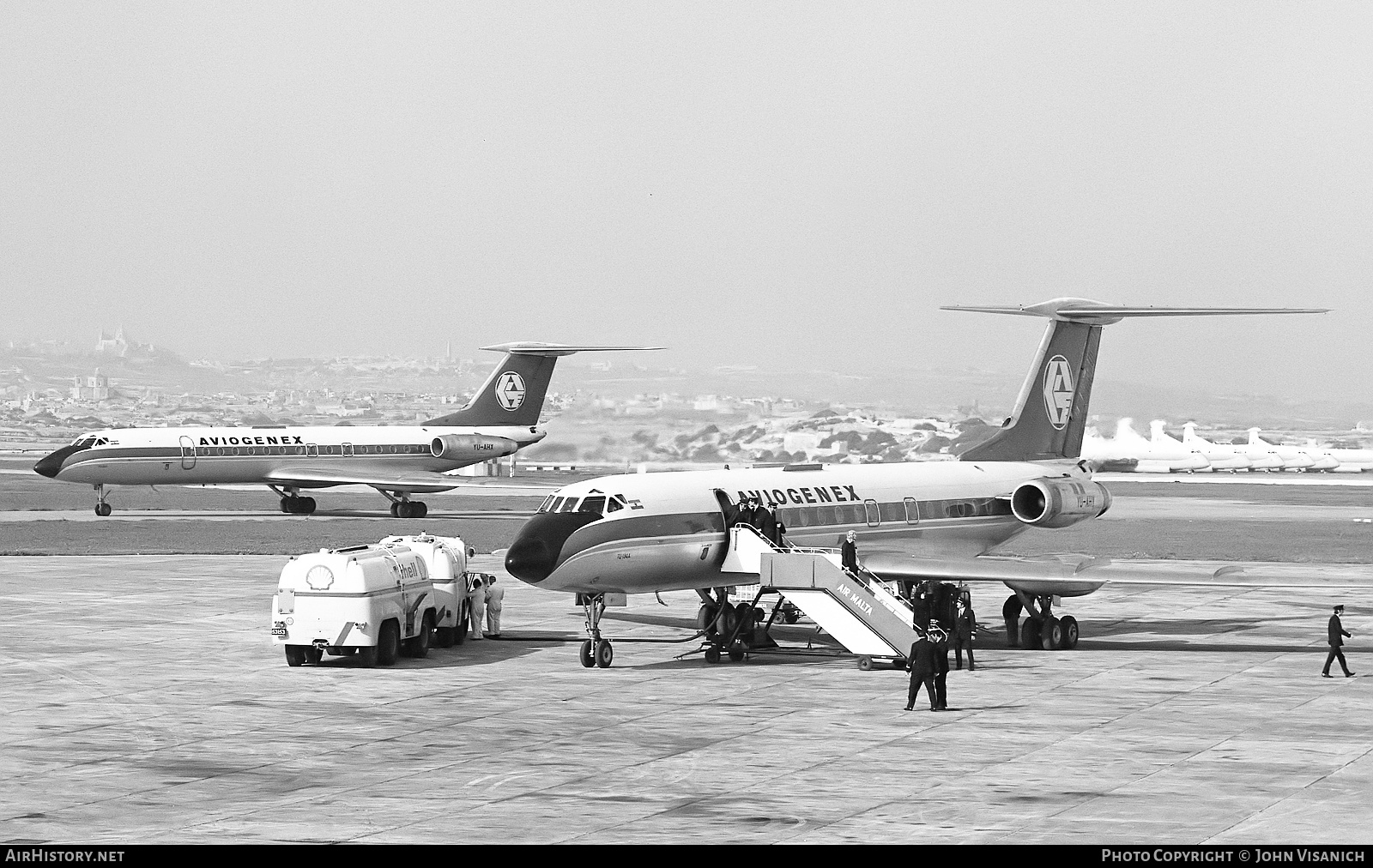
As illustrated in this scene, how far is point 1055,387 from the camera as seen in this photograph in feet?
131

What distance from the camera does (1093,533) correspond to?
66.2 m

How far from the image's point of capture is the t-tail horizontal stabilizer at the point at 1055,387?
130ft

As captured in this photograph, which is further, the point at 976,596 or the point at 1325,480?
the point at 1325,480

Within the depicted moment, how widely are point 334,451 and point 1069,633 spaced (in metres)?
48.6

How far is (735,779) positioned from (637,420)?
53.2m

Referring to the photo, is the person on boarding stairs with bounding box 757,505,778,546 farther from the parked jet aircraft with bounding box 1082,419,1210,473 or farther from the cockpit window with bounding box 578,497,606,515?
the parked jet aircraft with bounding box 1082,419,1210,473

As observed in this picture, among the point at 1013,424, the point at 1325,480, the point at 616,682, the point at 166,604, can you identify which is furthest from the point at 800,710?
the point at 1325,480

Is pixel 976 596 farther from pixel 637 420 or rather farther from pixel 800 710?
pixel 637 420

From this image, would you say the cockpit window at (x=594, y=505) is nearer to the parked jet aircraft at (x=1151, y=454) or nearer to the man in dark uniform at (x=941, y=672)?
the man in dark uniform at (x=941, y=672)

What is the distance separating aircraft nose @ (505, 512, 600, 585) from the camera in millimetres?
28578

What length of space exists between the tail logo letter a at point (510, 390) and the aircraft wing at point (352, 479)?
21.6 ft

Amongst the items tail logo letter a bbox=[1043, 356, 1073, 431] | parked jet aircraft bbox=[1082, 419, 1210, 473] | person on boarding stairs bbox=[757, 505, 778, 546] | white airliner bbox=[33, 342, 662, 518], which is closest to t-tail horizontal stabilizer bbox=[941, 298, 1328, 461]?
tail logo letter a bbox=[1043, 356, 1073, 431]

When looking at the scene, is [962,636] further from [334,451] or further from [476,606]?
[334,451]

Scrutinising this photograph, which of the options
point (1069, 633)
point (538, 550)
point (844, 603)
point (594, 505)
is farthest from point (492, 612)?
point (1069, 633)
